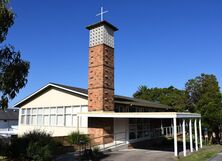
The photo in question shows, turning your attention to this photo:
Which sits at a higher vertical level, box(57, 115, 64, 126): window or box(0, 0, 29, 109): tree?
box(0, 0, 29, 109): tree

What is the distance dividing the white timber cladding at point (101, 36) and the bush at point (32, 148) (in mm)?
9442

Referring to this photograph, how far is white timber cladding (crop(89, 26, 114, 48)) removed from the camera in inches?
799

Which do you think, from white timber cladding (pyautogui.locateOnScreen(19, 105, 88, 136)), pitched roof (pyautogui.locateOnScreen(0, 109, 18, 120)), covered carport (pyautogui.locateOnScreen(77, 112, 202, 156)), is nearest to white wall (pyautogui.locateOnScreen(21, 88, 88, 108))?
white timber cladding (pyautogui.locateOnScreen(19, 105, 88, 136))

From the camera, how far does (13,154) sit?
506 inches

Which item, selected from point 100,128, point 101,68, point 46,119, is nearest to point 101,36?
point 101,68

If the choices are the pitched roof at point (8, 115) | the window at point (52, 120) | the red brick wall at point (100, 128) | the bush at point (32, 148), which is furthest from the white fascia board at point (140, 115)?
the pitched roof at point (8, 115)

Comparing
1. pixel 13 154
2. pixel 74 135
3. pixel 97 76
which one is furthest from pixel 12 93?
pixel 97 76

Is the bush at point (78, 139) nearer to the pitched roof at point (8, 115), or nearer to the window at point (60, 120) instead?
the window at point (60, 120)

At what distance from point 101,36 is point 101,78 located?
11.1ft

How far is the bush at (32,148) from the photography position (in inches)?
466

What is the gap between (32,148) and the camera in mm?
11953

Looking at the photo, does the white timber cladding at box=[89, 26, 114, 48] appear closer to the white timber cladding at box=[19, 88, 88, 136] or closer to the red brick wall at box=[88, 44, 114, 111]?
the red brick wall at box=[88, 44, 114, 111]

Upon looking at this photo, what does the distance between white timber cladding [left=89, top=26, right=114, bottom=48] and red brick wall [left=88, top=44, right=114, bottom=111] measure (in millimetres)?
381

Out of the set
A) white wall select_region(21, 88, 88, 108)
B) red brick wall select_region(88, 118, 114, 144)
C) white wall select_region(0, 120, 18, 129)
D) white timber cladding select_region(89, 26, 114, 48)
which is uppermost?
white timber cladding select_region(89, 26, 114, 48)
